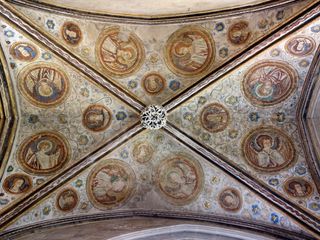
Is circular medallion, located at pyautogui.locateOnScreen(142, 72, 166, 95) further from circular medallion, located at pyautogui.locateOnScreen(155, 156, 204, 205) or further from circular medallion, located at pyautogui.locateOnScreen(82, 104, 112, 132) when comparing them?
circular medallion, located at pyautogui.locateOnScreen(155, 156, 204, 205)

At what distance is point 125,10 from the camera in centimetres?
689

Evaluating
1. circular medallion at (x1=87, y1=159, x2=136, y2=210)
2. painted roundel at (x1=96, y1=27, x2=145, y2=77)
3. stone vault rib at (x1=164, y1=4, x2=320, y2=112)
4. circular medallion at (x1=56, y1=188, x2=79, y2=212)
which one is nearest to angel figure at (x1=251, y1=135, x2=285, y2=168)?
stone vault rib at (x1=164, y1=4, x2=320, y2=112)

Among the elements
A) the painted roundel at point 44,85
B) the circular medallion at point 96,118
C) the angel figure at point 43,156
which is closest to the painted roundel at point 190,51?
the circular medallion at point 96,118

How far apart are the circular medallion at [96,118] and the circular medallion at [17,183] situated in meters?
→ 1.85

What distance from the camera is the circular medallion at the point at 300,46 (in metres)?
6.50

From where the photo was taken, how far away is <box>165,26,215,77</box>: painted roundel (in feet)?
23.7

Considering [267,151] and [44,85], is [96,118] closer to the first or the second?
[44,85]

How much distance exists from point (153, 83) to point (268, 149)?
3.22 meters

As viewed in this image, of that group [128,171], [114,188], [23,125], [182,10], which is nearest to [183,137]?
[128,171]

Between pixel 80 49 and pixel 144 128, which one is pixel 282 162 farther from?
pixel 80 49

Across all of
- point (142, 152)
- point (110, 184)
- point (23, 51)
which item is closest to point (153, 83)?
point (142, 152)

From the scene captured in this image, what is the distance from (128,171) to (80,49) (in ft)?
10.6

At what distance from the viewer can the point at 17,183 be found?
7008 millimetres

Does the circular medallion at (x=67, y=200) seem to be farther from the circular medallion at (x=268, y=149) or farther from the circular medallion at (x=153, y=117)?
the circular medallion at (x=268, y=149)
